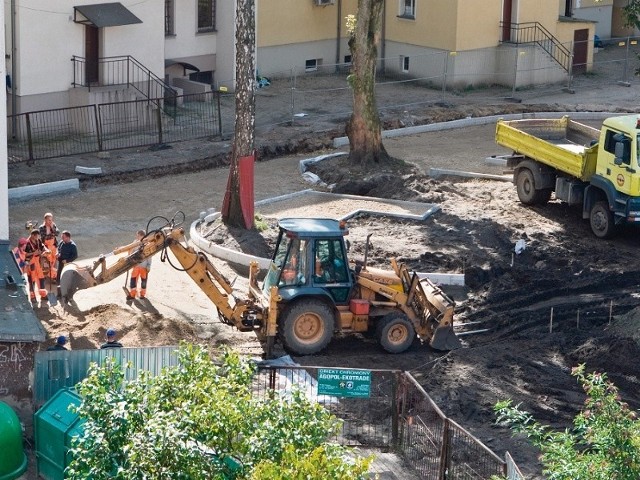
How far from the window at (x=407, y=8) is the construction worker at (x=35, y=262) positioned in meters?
21.8

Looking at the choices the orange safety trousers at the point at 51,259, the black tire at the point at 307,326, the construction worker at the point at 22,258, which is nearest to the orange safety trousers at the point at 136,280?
the orange safety trousers at the point at 51,259

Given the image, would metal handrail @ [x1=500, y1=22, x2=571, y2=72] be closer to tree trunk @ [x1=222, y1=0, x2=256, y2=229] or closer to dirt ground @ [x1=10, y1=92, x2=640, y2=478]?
dirt ground @ [x1=10, y1=92, x2=640, y2=478]

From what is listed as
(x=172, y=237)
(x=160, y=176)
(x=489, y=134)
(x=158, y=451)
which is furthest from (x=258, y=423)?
(x=489, y=134)

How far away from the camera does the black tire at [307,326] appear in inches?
731

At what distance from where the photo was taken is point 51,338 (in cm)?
1873

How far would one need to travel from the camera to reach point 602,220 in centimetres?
2480

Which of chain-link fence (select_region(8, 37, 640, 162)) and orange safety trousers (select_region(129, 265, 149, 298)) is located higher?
chain-link fence (select_region(8, 37, 640, 162))

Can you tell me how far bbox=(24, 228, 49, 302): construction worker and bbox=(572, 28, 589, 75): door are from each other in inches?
966

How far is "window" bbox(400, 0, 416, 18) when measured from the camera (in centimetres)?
3956

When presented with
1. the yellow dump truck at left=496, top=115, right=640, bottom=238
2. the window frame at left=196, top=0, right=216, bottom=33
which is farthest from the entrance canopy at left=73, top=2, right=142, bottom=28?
the yellow dump truck at left=496, top=115, right=640, bottom=238

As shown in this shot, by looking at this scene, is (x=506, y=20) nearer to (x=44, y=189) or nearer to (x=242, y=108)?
(x=242, y=108)

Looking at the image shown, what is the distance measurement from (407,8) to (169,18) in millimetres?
8170

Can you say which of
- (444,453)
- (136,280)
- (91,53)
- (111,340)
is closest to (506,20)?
(91,53)

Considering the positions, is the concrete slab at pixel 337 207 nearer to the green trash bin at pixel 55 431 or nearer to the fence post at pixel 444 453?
the fence post at pixel 444 453
